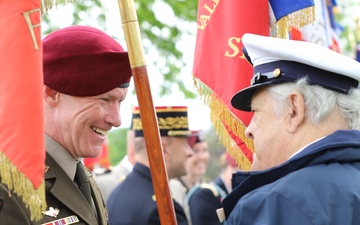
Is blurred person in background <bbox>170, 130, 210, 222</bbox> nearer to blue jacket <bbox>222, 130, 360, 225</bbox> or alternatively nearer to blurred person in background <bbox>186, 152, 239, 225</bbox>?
blurred person in background <bbox>186, 152, 239, 225</bbox>

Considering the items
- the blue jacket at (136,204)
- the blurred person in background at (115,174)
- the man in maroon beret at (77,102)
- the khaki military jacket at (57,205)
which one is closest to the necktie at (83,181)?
the man in maroon beret at (77,102)

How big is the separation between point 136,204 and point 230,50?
6.65 feet

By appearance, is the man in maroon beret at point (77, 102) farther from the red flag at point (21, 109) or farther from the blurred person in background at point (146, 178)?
the blurred person in background at point (146, 178)

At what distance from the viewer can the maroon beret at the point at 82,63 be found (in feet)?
12.4

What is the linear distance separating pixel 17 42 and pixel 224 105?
186 cm

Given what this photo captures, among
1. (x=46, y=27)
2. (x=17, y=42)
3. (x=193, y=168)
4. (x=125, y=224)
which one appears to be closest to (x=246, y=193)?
(x=17, y=42)

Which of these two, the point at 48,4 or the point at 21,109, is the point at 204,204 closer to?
the point at 48,4

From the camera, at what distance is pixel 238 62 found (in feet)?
15.3

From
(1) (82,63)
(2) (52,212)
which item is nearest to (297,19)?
(1) (82,63)

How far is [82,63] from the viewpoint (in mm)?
3791

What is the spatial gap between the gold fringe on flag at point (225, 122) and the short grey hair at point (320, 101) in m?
1.08

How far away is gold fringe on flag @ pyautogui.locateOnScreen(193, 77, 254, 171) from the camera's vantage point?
15.1 ft

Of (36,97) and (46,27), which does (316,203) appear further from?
(46,27)

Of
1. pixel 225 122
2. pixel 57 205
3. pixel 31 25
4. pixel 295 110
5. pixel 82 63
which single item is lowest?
pixel 225 122
